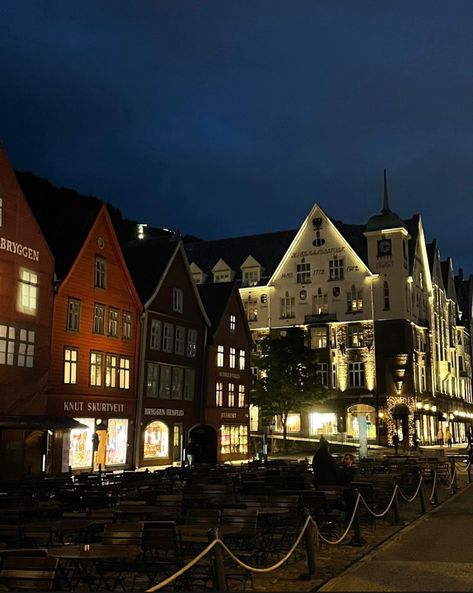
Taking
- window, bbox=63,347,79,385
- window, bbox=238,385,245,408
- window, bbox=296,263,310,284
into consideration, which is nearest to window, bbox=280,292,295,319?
window, bbox=296,263,310,284

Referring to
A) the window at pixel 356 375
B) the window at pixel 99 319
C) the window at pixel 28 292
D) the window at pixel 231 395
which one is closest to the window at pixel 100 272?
the window at pixel 99 319

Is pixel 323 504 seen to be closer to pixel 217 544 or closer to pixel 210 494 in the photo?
pixel 210 494

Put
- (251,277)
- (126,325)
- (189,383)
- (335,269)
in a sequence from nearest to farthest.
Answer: (126,325) → (189,383) → (335,269) → (251,277)

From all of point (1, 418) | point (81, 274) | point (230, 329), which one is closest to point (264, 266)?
point (230, 329)

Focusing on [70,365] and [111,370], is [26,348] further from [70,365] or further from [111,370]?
[111,370]

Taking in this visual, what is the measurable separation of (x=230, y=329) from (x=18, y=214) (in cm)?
2086

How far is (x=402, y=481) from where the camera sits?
23672 mm

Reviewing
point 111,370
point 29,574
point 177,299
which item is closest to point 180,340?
point 177,299

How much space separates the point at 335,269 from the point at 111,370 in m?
35.2

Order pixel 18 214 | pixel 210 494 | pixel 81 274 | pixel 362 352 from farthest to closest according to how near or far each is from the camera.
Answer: pixel 362 352 → pixel 81 274 → pixel 18 214 → pixel 210 494

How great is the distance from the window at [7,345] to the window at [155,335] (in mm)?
11187

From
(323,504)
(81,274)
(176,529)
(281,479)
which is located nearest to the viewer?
(176,529)

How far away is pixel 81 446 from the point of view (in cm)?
3425

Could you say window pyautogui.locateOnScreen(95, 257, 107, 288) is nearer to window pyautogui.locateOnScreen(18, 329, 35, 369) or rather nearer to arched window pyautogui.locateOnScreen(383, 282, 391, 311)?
window pyautogui.locateOnScreen(18, 329, 35, 369)
